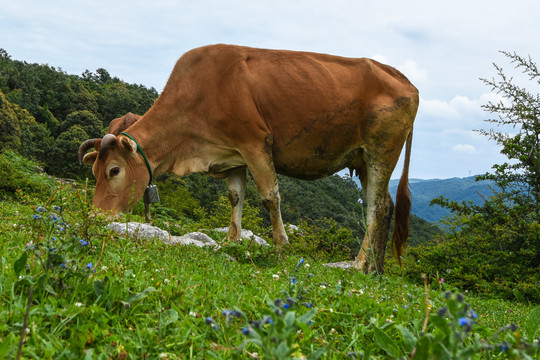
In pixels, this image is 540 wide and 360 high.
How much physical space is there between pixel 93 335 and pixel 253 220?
18224mm

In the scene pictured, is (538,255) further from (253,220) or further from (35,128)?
(35,128)

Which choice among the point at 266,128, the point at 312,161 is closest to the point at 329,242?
the point at 312,161

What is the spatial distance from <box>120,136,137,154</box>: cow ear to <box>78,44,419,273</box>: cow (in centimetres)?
2

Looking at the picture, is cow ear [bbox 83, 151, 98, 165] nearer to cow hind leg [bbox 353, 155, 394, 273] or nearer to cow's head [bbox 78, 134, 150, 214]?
cow's head [bbox 78, 134, 150, 214]

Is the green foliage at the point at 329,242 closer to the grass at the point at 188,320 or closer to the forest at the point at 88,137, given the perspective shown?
the forest at the point at 88,137

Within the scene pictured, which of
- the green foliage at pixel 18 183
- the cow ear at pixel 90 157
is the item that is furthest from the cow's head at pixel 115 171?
the green foliage at pixel 18 183

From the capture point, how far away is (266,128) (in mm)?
6793

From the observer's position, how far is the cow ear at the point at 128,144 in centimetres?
637

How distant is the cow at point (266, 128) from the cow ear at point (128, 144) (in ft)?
0.06

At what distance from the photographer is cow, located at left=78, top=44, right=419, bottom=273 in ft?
22.0

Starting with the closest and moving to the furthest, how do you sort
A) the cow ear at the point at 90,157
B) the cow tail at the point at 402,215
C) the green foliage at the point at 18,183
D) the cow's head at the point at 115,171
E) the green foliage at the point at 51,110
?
the cow's head at the point at 115,171 → the cow ear at the point at 90,157 → the cow tail at the point at 402,215 → the green foliage at the point at 18,183 → the green foliage at the point at 51,110

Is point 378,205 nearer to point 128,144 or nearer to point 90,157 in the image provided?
point 128,144

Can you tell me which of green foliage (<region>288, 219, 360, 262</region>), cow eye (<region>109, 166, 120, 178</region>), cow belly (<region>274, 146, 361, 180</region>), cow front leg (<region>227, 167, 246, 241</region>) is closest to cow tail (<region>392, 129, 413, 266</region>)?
cow belly (<region>274, 146, 361, 180</region>)

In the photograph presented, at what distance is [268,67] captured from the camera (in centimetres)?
709
